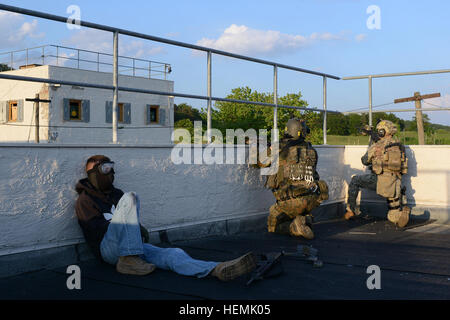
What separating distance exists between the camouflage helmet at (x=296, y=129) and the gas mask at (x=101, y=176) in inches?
117

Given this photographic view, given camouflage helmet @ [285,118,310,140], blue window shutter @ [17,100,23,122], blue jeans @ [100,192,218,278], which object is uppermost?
blue window shutter @ [17,100,23,122]

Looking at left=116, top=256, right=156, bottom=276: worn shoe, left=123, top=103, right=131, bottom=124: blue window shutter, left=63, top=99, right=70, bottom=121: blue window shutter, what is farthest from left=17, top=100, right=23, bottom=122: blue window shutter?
left=116, top=256, right=156, bottom=276: worn shoe

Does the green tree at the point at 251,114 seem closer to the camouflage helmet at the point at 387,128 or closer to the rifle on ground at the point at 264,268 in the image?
the camouflage helmet at the point at 387,128

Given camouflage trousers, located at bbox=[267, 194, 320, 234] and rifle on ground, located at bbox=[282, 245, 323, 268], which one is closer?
rifle on ground, located at bbox=[282, 245, 323, 268]

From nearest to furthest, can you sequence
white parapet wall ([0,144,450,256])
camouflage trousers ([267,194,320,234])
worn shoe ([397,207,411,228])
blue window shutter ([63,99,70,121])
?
white parapet wall ([0,144,450,256]), camouflage trousers ([267,194,320,234]), worn shoe ([397,207,411,228]), blue window shutter ([63,99,70,121])

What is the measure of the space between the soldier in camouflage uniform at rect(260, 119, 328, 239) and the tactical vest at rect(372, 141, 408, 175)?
1.55 meters

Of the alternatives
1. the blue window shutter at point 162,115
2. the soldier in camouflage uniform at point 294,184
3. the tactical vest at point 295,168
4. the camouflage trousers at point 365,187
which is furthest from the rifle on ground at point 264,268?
the blue window shutter at point 162,115

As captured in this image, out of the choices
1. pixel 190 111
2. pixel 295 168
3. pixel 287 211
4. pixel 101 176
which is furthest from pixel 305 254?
pixel 190 111

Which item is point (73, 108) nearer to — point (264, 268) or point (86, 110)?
point (86, 110)

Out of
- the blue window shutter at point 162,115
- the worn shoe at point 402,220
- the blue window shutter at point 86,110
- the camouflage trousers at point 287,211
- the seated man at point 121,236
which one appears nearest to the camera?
the seated man at point 121,236

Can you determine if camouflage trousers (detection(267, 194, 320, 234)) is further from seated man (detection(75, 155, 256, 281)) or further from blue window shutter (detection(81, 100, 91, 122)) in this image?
blue window shutter (detection(81, 100, 91, 122))

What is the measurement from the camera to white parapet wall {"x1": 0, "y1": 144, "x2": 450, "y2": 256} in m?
4.79

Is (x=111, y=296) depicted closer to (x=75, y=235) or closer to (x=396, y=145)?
(x=75, y=235)

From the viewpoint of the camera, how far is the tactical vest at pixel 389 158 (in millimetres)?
8305
